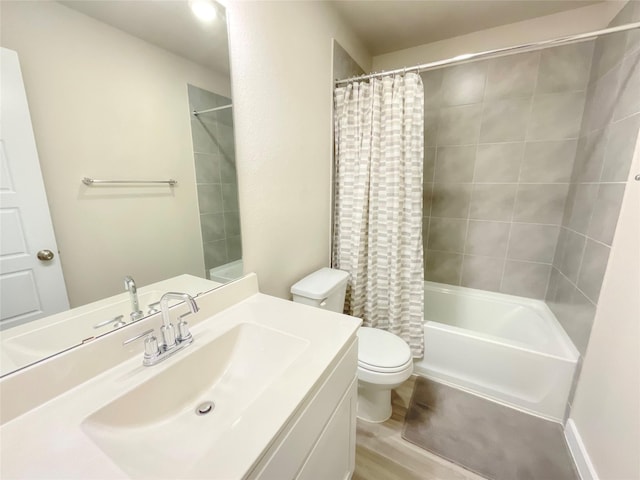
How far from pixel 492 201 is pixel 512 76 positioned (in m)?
0.91

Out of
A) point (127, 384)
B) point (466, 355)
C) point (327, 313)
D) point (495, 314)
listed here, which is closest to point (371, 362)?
point (327, 313)

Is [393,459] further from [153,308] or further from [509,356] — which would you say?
[153,308]

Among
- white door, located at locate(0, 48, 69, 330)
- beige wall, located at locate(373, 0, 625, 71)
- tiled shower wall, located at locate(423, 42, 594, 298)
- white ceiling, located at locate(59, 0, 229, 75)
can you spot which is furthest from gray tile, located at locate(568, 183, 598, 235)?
white door, located at locate(0, 48, 69, 330)

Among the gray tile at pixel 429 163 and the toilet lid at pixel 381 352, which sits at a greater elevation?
the gray tile at pixel 429 163

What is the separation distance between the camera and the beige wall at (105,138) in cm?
63

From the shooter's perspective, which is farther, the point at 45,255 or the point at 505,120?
the point at 505,120

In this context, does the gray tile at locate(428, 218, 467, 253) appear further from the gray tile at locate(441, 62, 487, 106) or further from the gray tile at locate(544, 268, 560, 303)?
the gray tile at locate(441, 62, 487, 106)

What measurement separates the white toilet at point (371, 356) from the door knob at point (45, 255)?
0.98 m

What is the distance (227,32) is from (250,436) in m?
1.34

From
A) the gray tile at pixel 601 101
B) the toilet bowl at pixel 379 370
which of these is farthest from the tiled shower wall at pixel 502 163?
the toilet bowl at pixel 379 370

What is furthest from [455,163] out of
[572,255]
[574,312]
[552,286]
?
[574,312]

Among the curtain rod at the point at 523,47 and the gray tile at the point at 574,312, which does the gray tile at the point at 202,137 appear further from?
the gray tile at the point at 574,312

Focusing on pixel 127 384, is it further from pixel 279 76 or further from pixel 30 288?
pixel 279 76

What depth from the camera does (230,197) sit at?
44.7 inches
